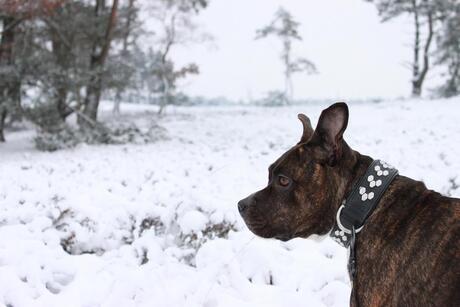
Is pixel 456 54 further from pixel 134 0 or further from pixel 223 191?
pixel 223 191

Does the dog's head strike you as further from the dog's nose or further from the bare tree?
the bare tree

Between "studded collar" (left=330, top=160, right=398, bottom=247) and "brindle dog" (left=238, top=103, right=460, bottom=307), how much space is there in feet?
0.16

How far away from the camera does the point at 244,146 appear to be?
634 inches

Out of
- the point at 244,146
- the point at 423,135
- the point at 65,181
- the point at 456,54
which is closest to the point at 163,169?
the point at 65,181

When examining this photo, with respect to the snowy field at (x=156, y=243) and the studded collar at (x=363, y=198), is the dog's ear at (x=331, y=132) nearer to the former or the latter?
the studded collar at (x=363, y=198)

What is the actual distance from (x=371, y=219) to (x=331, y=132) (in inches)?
20.6

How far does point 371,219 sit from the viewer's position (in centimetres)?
267

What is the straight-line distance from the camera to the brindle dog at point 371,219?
2420 mm

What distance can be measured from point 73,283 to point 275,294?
1.77 metres

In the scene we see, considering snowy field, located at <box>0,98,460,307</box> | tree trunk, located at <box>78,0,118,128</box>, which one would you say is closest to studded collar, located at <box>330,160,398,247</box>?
snowy field, located at <box>0,98,460,307</box>

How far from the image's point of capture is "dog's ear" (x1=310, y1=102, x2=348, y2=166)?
268 centimetres

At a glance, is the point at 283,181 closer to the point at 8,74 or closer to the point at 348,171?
the point at 348,171

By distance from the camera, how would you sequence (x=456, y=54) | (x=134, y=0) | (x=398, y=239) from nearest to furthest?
(x=398, y=239)
(x=134, y=0)
(x=456, y=54)

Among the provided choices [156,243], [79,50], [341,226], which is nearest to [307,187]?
[341,226]
